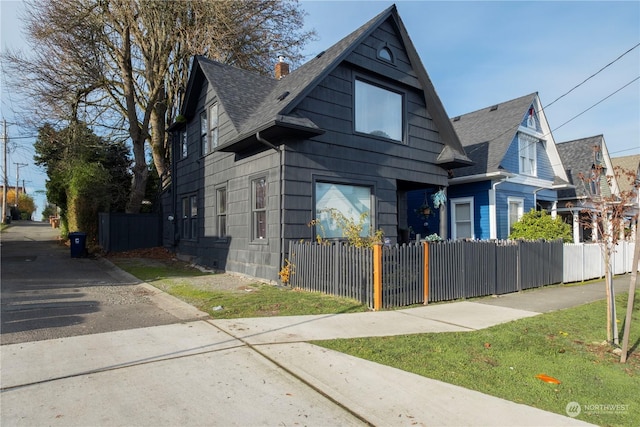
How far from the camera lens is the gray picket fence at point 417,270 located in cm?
786

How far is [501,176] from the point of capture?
50.0ft

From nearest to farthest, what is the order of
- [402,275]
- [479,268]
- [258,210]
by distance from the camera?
[402,275], [479,268], [258,210]

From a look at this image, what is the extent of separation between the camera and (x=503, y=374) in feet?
14.5

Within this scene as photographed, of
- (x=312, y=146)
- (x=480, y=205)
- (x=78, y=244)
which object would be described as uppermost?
(x=312, y=146)

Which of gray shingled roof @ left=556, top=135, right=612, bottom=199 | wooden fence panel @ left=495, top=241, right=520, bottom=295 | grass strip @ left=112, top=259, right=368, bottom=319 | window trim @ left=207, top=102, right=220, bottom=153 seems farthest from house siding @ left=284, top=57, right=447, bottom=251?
gray shingled roof @ left=556, top=135, right=612, bottom=199

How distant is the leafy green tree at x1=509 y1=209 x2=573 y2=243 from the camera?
13.6 metres

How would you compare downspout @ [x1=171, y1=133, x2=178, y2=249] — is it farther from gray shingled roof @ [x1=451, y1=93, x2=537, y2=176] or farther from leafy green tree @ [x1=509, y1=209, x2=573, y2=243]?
leafy green tree @ [x1=509, y1=209, x2=573, y2=243]

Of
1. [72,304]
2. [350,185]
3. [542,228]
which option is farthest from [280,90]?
[542,228]

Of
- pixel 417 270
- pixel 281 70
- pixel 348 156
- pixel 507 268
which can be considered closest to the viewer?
pixel 417 270

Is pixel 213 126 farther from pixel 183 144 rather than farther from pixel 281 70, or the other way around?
pixel 281 70

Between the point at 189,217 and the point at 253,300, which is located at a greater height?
the point at 189,217

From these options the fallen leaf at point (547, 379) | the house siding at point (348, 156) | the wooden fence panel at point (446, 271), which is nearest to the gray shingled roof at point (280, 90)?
the house siding at point (348, 156)

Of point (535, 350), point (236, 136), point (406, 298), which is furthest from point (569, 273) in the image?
point (236, 136)

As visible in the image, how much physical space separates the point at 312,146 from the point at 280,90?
3.14 m
